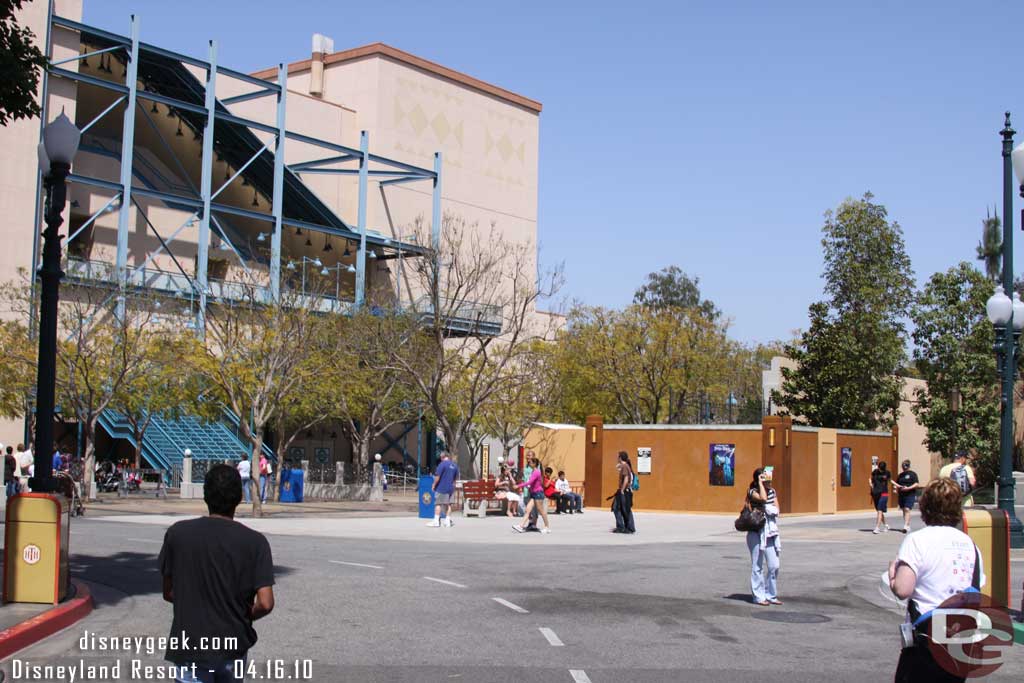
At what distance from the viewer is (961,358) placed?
40.0 meters

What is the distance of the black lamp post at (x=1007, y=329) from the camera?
1841 centimetres

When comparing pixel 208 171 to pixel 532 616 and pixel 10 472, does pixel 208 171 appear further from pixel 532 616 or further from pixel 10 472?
pixel 532 616

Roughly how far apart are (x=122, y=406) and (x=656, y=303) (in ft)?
199

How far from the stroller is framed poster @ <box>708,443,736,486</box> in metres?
17.3

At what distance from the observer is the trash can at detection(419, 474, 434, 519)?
28281 mm

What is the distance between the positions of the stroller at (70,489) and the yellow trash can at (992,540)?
488 inches

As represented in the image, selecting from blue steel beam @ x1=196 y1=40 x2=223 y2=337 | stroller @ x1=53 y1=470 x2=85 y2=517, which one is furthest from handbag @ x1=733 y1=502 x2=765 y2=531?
blue steel beam @ x1=196 y1=40 x2=223 y2=337

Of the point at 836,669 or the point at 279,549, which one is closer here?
the point at 836,669

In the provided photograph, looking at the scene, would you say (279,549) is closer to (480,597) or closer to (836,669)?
(480,597)

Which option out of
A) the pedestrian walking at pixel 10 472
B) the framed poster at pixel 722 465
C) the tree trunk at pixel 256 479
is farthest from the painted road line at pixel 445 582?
the framed poster at pixel 722 465

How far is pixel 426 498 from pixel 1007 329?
15.1 metres

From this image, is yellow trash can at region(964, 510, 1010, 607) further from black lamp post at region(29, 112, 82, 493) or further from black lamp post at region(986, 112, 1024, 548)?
black lamp post at region(29, 112, 82, 493)

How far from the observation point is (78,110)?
4953 centimetres

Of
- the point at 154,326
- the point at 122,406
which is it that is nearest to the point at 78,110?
the point at 154,326
